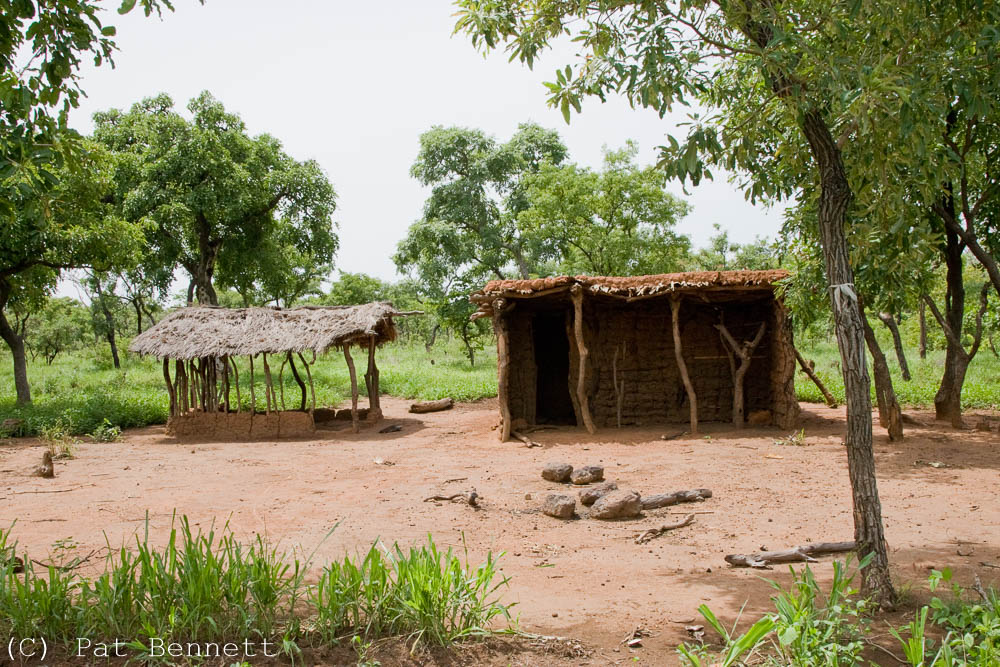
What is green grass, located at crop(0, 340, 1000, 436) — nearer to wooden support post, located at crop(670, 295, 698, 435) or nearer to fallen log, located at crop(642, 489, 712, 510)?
wooden support post, located at crop(670, 295, 698, 435)

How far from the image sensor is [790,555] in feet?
16.3

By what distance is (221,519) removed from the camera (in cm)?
664

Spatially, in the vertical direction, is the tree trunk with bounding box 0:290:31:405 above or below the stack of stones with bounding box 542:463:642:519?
above

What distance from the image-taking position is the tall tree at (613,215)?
66.1ft

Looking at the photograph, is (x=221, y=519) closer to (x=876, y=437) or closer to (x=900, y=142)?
(x=900, y=142)

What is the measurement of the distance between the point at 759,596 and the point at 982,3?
3500mm

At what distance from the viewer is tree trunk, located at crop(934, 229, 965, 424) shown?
402 inches

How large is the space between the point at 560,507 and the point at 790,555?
221cm

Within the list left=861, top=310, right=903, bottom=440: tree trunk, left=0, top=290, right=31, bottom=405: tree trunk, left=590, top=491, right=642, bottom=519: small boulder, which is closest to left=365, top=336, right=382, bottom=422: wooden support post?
left=0, top=290, right=31, bottom=405: tree trunk

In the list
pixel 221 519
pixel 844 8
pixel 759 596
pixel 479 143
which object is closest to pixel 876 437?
pixel 759 596

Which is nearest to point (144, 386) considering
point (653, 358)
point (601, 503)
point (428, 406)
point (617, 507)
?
point (428, 406)

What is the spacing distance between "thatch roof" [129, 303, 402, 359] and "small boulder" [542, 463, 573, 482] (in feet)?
19.1

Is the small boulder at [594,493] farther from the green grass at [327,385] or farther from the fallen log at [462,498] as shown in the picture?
the green grass at [327,385]

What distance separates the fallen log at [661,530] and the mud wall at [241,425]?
8.56 m
